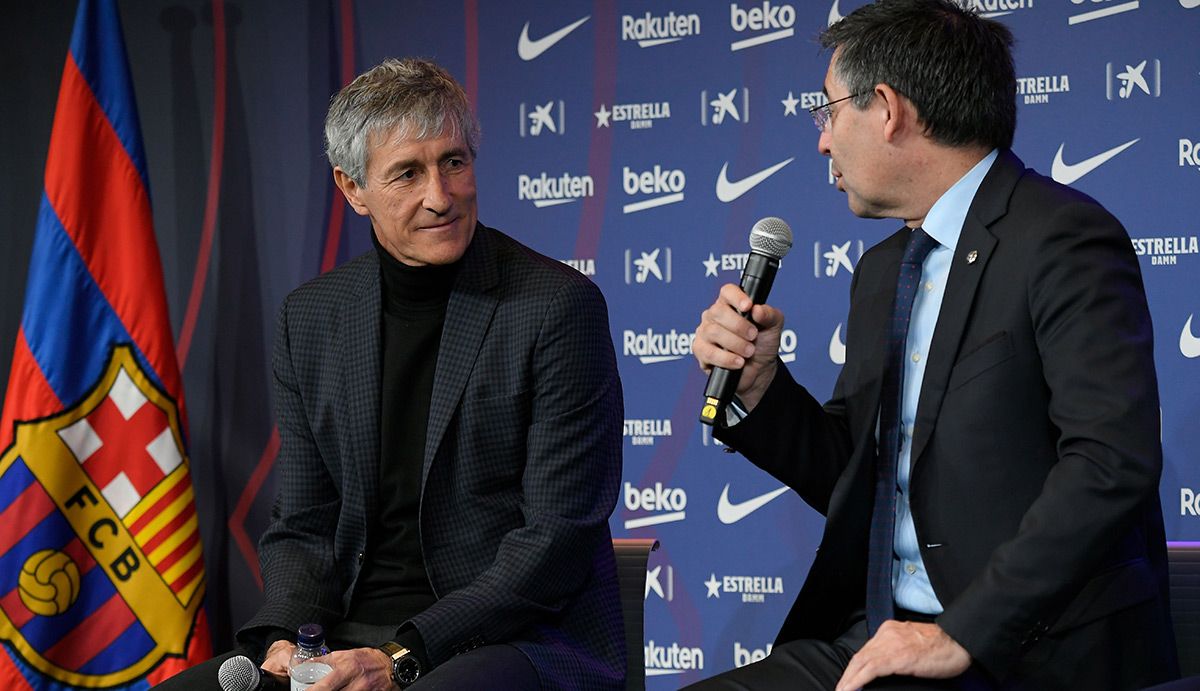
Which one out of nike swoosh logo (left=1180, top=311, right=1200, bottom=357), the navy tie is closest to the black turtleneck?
the navy tie

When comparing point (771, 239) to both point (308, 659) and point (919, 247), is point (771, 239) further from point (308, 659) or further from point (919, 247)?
point (308, 659)

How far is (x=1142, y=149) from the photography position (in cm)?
344

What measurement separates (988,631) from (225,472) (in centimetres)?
321

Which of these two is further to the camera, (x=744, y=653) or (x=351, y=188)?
(x=744, y=653)

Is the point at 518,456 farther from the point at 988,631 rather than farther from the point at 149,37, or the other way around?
the point at 149,37

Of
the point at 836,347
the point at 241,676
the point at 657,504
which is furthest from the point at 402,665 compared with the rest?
the point at 836,347

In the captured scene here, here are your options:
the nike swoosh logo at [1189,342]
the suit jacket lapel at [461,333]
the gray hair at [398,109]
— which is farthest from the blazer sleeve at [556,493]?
the nike swoosh logo at [1189,342]

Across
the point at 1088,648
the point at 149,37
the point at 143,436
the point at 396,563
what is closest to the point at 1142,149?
the point at 1088,648

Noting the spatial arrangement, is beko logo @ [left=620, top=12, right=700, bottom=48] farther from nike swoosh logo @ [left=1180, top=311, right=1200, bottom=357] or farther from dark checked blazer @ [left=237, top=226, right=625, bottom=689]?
dark checked blazer @ [left=237, top=226, right=625, bottom=689]

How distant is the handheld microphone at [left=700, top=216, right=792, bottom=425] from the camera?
188cm

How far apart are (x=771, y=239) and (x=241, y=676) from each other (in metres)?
1.15

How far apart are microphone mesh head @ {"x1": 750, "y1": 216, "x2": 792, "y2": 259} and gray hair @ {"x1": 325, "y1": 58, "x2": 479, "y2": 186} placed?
2.35ft

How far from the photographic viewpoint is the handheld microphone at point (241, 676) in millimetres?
2146

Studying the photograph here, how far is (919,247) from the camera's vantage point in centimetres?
211
